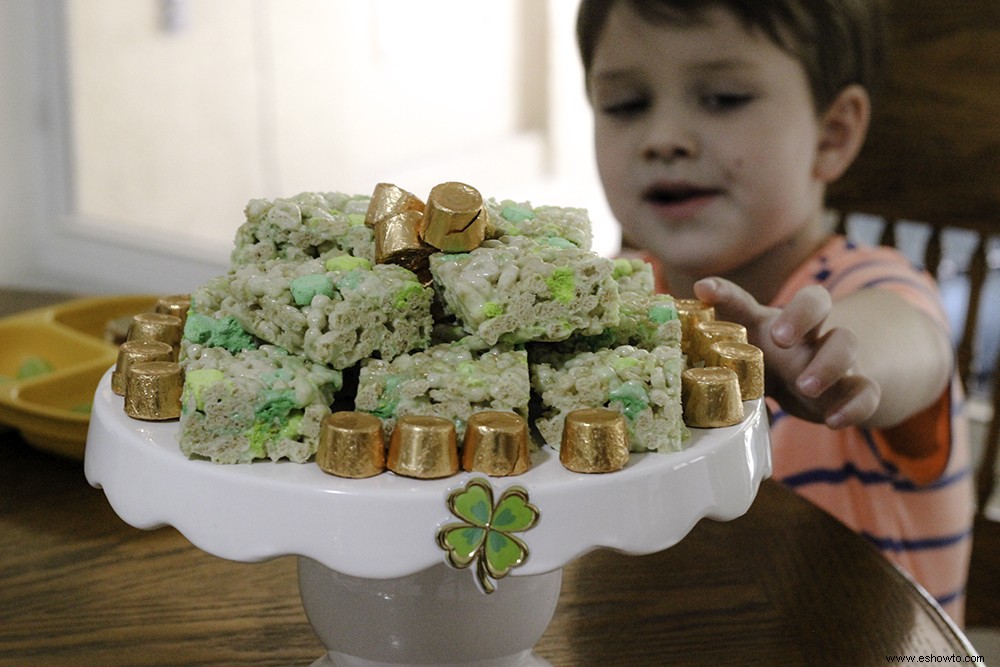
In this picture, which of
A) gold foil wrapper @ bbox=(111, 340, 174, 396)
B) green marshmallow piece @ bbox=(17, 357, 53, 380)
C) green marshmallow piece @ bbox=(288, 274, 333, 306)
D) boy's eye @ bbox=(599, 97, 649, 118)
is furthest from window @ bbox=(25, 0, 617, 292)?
green marshmallow piece @ bbox=(288, 274, 333, 306)

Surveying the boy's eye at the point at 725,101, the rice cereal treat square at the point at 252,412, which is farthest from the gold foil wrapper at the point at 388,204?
the boy's eye at the point at 725,101

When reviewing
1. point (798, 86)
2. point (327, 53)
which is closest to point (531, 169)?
point (327, 53)

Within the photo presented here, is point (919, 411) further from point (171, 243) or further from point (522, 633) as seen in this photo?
point (171, 243)

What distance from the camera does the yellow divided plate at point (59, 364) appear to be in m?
1.06

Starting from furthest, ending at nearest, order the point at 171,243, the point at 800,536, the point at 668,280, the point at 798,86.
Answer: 1. the point at 171,243
2. the point at 668,280
3. the point at 798,86
4. the point at 800,536

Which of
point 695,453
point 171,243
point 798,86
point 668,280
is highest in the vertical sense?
point 798,86

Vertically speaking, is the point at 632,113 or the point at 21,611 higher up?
the point at 632,113

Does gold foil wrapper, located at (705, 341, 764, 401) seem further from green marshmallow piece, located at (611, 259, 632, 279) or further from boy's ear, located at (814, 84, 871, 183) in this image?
boy's ear, located at (814, 84, 871, 183)

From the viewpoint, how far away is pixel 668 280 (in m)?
1.63

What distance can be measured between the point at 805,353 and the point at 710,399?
0.35 meters

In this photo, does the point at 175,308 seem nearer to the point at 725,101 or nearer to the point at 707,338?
the point at 707,338

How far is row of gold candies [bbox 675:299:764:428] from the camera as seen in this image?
2.05 feet

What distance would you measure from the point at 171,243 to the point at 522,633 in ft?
6.89

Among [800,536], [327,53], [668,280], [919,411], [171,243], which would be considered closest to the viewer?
[800,536]
